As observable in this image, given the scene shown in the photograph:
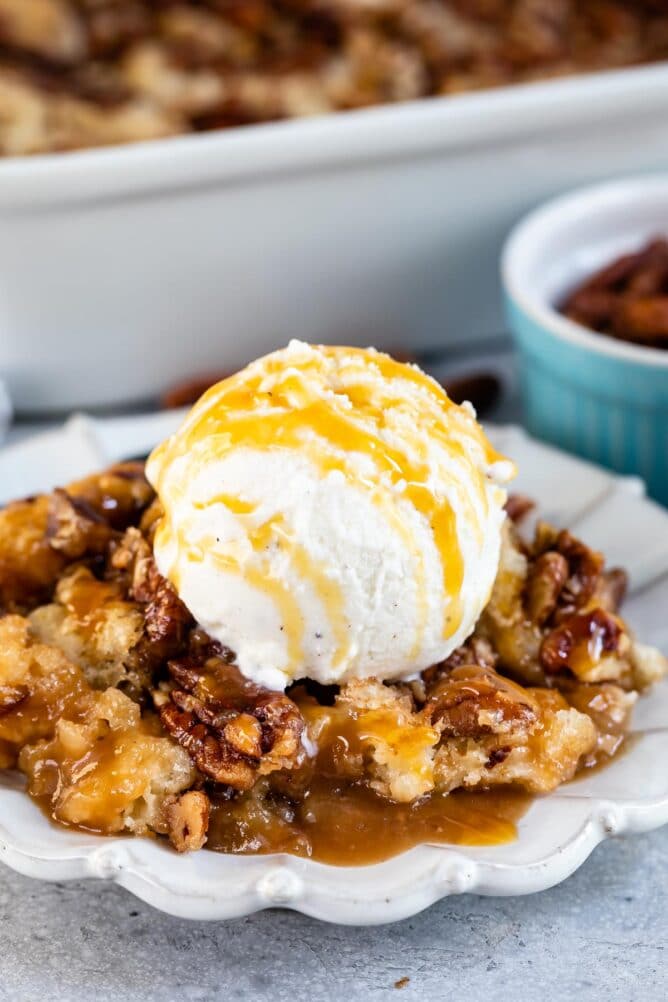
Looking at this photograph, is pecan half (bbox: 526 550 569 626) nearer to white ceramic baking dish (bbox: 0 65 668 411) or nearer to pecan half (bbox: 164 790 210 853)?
pecan half (bbox: 164 790 210 853)

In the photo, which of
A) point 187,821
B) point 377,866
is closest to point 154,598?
point 187,821

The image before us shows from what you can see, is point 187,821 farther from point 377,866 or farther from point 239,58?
point 239,58

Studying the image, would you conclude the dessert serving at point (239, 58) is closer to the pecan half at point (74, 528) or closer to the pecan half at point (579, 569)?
the pecan half at point (74, 528)

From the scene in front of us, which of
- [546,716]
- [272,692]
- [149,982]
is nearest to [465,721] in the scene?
[546,716]

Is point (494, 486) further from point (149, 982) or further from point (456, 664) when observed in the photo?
point (149, 982)

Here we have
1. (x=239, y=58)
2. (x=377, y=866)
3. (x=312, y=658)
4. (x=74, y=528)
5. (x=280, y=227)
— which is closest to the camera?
(x=377, y=866)

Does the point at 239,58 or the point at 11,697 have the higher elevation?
the point at 239,58
